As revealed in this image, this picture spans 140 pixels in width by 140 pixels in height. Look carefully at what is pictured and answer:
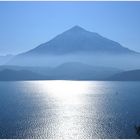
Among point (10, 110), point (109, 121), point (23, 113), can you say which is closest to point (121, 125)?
point (109, 121)

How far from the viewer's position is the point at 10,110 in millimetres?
106000

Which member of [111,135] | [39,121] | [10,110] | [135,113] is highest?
[111,135]

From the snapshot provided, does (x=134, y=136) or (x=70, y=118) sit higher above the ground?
(x=134, y=136)

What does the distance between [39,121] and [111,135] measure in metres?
26.4

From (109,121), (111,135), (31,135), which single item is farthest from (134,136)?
(31,135)

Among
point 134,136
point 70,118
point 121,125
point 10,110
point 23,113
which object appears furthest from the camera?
point 10,110

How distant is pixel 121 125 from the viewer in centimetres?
7569

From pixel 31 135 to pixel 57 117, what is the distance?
1032 inches

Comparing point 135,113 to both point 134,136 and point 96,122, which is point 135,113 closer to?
point 96,122

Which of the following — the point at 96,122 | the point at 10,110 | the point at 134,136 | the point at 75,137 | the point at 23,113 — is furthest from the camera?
the point at 10,110

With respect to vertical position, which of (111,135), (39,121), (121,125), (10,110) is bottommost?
(10,110)

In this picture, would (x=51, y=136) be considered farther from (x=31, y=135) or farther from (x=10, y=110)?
(x=10, y=110)

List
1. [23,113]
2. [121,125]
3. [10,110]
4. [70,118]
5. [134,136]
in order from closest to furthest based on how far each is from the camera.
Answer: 1. [134,136]
2. [121,125]
3. [70,118]
4. [23,113]
5. [10,110]

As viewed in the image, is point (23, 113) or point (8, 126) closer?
point (8, 126)
